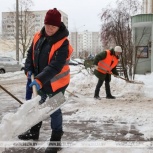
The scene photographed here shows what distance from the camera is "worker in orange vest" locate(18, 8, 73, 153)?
3.48m

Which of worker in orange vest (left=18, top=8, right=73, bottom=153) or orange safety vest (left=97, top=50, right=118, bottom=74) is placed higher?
worker in orange vest (left=18, top=8, right=73, bottom=153)

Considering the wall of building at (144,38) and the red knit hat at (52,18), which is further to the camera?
the wall of building at (144,38)

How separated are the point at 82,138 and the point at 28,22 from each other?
31.3 meters

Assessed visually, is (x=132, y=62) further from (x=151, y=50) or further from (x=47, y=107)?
(x=47, y=107)

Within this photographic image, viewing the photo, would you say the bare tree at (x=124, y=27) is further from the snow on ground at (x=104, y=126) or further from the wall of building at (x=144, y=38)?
the snow on ground at (x=104, y=126)

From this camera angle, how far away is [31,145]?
3.88 metres

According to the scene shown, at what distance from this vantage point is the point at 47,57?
364 centimetres

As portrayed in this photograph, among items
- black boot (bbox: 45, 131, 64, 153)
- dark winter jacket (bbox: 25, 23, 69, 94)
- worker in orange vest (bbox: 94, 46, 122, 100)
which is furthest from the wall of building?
black boot (bbox: 45, 131, 64, 153)

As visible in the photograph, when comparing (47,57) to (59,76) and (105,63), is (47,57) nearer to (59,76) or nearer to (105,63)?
(59,76)

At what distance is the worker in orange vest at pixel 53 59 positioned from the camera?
348 cm

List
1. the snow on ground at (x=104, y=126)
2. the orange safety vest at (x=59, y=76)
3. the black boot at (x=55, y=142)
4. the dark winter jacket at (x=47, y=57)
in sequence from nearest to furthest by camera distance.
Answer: the dark winter jacket at (x=47, y=57) → the orange safety vest at (x=59, y=76) → the black boot at (x=55, y=142) → the snow on ground at (x=104, y=126)

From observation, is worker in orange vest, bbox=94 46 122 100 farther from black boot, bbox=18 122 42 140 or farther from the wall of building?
the wall of building

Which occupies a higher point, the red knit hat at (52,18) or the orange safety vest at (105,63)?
the red knit hat at (52,18)

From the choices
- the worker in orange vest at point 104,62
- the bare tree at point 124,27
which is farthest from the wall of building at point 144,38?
the worker in orange vest at point 104,62
